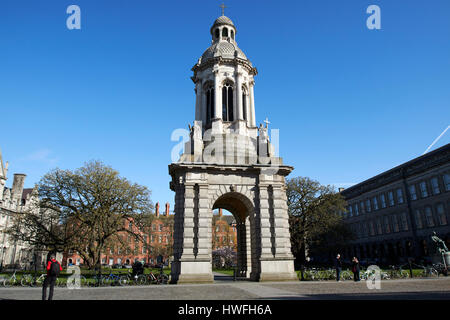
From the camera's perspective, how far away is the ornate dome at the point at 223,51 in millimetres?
28234

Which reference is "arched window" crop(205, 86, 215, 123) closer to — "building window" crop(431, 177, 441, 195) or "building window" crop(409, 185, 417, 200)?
"building window" crop(431, 177, 441, 195)

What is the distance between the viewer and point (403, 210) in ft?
183

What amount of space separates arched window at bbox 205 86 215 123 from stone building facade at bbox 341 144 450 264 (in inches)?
1562

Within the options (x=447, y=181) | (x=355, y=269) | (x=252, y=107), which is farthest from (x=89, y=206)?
(x=447, y=181)

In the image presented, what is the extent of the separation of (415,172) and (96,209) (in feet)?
170

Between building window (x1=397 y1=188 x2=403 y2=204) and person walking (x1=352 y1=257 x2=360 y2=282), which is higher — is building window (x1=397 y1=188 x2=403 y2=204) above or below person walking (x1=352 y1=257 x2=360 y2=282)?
above

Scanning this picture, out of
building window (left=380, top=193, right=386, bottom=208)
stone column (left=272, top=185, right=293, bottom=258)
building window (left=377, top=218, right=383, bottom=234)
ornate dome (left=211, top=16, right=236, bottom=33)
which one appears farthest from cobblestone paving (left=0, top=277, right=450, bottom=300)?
building window (left=377, top=218, right=383, bottom=234)

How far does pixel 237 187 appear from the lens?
23172 mm

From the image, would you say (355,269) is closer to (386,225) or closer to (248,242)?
→ (248,242)

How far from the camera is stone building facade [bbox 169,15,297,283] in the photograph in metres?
21.2

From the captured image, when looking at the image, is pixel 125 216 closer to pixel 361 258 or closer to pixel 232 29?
pixel 232 29

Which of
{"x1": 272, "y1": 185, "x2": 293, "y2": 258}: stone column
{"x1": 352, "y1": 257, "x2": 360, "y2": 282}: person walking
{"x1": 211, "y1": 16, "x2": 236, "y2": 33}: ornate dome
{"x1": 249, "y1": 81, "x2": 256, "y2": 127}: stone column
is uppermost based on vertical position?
{"x1": 211, "y1": 16, "x2": 236, "y2": 33}: ornate dome
